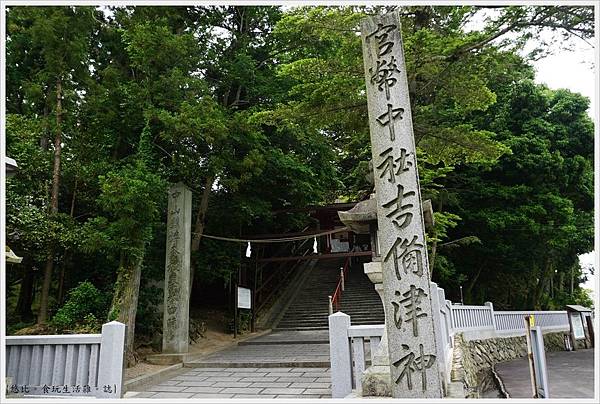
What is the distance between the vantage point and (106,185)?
812 centimetres

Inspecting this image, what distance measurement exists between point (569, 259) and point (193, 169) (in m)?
17.0

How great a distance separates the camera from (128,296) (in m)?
9.01

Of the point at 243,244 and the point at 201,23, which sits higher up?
the point at 201,23

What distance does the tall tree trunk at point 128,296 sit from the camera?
880cm

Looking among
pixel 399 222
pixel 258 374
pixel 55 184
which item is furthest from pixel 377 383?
pixel 55 184

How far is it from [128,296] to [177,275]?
4.08ft

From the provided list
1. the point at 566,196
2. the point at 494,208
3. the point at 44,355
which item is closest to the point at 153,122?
the point at 44,355

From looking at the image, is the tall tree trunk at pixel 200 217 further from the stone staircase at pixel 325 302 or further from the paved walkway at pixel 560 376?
the paved walkway at pixel 560 376

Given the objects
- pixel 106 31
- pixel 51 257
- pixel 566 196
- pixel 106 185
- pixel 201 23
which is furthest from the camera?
pixel 566 196

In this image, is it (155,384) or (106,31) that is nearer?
(155,384)

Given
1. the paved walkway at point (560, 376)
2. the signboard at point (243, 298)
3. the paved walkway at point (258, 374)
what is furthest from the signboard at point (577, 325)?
the signboard at point (243, 298)

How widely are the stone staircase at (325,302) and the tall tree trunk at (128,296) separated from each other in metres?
6.63

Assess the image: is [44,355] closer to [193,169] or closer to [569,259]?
[193,169]

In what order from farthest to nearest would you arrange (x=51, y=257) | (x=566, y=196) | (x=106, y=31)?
(x=566, y=196) → (x=106, y=31) → (x=51, y=257)
